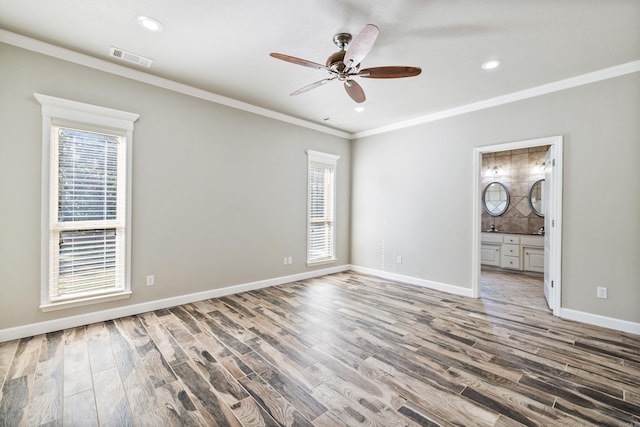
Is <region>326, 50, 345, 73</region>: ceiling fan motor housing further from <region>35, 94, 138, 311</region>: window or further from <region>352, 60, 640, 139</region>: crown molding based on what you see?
<region>352, 60, 640, 139</region>: crown molding

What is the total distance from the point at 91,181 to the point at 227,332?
2230 mm

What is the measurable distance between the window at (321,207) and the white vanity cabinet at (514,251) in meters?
3.22

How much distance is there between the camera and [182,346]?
8.64ft

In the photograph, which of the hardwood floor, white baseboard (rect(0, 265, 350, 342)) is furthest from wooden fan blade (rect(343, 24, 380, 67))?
white baseboard (rect(0, 265, 350, 342))

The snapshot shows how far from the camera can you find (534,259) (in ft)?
18.8

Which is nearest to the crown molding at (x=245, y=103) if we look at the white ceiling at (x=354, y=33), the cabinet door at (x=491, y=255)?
the white ceiling at (x=354, y=33)

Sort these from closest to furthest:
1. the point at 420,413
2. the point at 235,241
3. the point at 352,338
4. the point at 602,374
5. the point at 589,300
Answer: the point at 420,413, the point at 602,374, the point at 352,338, the point at 589,300, the point at 235,241

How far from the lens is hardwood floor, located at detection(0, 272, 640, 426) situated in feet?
5.86

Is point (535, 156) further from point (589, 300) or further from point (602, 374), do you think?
point (602, 374)

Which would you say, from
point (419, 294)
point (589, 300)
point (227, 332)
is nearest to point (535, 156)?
point (589, 300)

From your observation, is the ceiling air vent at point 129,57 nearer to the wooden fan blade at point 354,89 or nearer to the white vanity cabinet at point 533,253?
the wooden fan blade at point 354,89

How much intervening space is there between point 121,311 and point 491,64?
5.03m

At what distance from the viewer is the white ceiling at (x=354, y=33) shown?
2.23m

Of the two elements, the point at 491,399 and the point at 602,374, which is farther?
the point at 602,374
